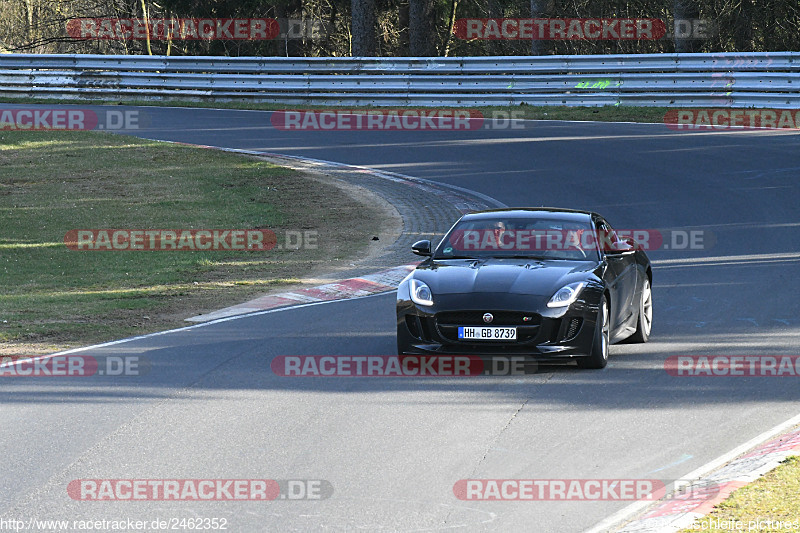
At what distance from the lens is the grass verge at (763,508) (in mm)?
5715

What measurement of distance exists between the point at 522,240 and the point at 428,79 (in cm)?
1975

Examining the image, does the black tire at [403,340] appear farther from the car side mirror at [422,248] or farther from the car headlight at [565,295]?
the car headlight at [565,295]

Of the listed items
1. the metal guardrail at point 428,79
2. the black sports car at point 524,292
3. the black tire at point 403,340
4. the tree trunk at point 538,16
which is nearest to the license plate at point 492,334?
the black sports car at point 524,292

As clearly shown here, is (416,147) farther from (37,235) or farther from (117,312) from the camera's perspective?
(117,312)

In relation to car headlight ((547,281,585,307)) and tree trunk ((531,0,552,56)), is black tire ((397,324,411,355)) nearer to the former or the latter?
car headlight ((547,281,585,307))

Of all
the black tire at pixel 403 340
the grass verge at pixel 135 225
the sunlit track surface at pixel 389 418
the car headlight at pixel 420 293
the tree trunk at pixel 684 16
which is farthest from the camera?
the tree trunk at pixel 684 16

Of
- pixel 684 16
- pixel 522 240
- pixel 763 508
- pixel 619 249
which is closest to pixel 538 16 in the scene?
pixel 684 16

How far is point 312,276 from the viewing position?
15523mm

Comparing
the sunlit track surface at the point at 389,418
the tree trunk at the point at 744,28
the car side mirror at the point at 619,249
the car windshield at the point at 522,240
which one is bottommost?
the sunlit track surface at the point at 389,418

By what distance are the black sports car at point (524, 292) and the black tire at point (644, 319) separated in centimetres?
2

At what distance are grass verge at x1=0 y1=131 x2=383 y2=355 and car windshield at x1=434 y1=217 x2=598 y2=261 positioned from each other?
3612mm

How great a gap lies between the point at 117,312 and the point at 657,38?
3028 cm

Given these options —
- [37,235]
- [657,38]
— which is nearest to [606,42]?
[657,38]

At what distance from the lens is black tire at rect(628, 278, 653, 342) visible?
11383 mm
